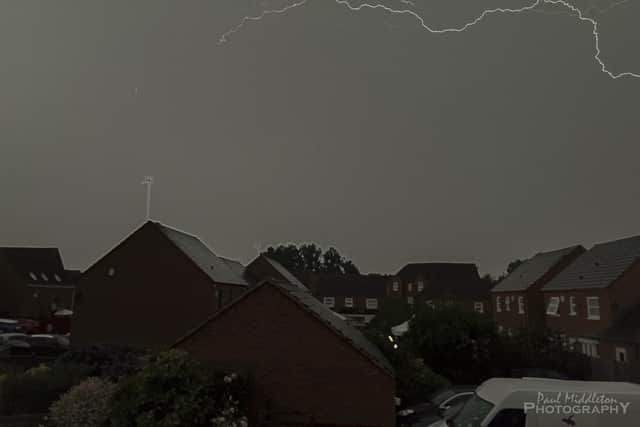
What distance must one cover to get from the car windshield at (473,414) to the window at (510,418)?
208 mm

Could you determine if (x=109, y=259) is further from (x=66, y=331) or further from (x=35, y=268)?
(x=35, y=268)

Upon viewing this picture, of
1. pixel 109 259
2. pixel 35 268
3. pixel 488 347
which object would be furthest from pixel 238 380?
pixel 35 268

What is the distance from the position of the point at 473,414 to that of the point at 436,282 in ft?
230

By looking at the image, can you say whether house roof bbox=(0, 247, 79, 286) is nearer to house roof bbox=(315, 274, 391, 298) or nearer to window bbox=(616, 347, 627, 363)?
house roof bbox=(315, 274, 391, 298)

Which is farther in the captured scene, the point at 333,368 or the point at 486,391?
the point at 333,368

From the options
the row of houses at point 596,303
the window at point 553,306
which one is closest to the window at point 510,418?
the row of houses at point 596,303

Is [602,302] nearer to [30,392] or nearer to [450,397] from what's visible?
[450,397]

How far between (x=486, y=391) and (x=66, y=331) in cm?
4316

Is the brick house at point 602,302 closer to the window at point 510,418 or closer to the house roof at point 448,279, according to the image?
the window at point 510,418

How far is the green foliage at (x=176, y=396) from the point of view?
36.7ft

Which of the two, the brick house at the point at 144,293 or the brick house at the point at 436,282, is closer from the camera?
the brick house at the point at 144,293

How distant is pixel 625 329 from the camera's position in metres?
26.9

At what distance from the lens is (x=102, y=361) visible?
20125mm

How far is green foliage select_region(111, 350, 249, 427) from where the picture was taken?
11.2 metres
